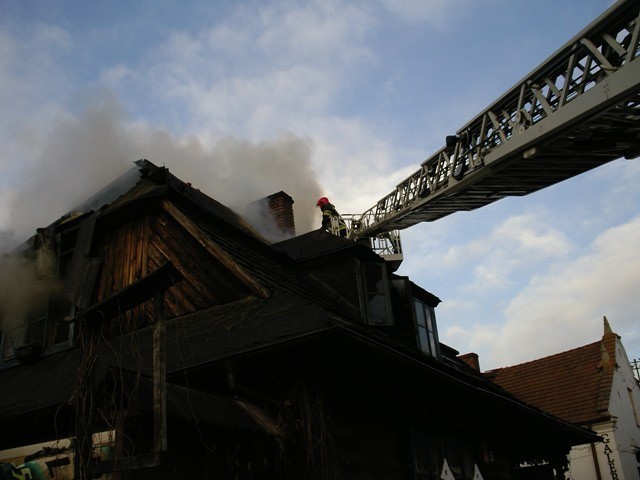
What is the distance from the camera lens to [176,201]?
9406 millimetres

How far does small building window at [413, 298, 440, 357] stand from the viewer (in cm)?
1089

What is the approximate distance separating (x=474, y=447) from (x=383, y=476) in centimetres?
348

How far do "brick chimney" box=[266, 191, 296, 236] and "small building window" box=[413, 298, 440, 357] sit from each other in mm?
5115

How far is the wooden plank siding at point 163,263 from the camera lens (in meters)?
8.49

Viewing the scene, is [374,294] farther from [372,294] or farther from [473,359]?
[473,359]

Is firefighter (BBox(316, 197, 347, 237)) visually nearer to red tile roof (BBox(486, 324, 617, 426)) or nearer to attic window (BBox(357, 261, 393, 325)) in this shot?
attic window (BBox(357, 261, 393, 325))

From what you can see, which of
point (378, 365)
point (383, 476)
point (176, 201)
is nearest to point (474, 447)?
point (383, 476)

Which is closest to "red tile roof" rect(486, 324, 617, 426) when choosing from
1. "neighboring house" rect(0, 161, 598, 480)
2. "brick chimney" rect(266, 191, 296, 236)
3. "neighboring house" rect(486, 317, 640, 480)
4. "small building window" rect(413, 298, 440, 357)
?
"neighboring house" rect(486, 317, 640, 480)

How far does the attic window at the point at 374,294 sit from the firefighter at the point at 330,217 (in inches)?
313

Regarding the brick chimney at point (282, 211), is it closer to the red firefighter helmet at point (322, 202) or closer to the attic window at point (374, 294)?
the red firefighter helmet at point (322, 202)

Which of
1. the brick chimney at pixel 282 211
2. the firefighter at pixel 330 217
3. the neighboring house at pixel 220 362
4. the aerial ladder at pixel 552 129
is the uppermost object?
the firefighter at pixel 330 217

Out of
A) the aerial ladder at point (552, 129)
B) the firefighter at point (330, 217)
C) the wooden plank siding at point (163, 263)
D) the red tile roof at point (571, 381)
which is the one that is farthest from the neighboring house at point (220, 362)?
the red tile roof at point (571, 381)

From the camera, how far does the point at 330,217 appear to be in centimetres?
1850

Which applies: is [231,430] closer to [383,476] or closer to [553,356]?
[383,476]
